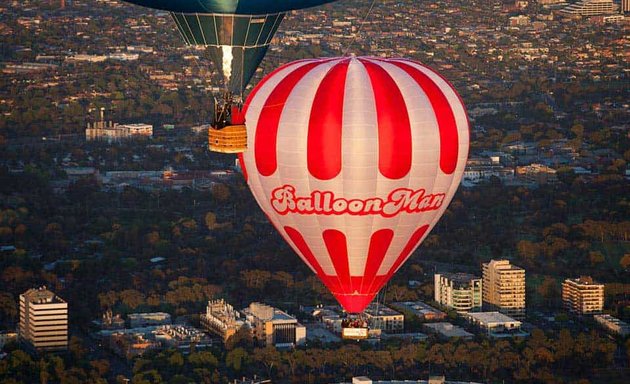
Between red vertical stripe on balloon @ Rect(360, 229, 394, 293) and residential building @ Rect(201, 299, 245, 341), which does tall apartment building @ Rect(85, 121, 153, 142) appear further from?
red vertical stripe on balloon @ Rect(360, 229, 394, 293)

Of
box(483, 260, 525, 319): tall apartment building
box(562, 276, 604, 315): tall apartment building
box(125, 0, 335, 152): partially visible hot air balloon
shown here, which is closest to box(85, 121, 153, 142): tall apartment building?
box(483, 260, 525, 319): tall apartment building

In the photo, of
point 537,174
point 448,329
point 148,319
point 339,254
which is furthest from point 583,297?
point 537,174

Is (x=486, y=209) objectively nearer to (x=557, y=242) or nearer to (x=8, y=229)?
(x=557, y=242)

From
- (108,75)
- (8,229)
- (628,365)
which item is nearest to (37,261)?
(8,229)

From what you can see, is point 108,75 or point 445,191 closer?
point 445,191

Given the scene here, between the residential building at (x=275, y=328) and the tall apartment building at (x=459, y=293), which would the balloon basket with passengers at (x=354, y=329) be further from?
the tall apartment building at (x=459, y=293)
